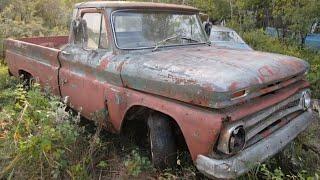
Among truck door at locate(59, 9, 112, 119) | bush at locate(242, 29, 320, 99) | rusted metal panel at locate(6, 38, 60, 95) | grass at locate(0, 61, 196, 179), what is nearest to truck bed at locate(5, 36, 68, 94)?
rusted metal panel at locate(6, 38, 60, 95)

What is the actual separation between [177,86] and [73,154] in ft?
4.75

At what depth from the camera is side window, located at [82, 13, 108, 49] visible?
14.4 feet

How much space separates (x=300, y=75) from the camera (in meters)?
4.16

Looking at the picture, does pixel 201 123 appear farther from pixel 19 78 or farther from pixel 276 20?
pixel 276 20

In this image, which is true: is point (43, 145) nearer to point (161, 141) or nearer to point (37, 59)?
point (161, 141)

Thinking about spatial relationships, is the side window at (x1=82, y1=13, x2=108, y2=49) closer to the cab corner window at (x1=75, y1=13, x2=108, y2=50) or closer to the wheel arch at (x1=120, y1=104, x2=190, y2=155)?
the cab corner window at (x1=75, y1=13, x2=108, y2=50)

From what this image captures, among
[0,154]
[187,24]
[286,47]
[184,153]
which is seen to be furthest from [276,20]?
[0,154]

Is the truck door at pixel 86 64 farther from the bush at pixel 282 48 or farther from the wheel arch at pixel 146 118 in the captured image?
the bush at pixel 282 48

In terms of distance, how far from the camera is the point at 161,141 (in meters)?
3.70

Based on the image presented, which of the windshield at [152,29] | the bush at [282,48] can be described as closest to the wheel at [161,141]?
the windshield at [152,29]

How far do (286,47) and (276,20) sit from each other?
2297 mm

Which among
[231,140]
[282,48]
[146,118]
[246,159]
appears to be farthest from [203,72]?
[282,48]

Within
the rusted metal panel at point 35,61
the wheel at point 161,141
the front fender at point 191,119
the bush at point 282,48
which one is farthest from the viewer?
the bush at point 282,48

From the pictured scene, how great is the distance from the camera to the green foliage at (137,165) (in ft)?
12.3
